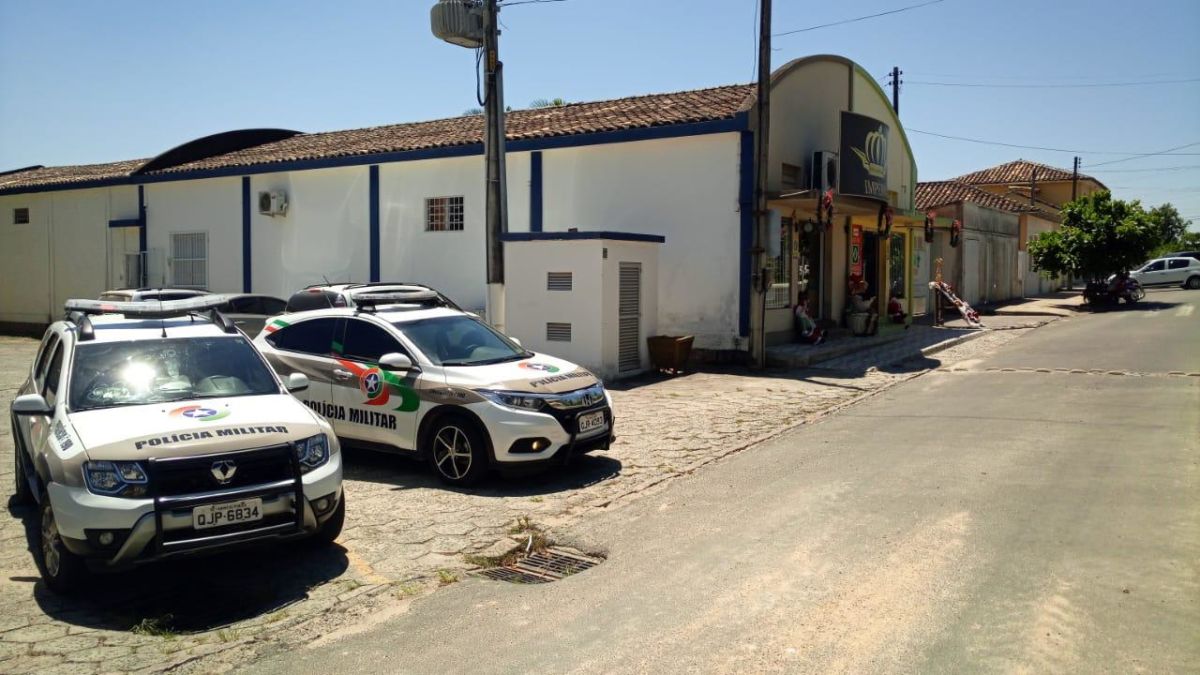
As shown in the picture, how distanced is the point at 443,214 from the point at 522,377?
1252 centimetres

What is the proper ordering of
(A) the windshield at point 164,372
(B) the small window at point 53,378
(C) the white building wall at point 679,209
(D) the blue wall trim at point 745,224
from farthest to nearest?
(C) the white building wall at point 679,209, (D) the blue wall trim at point 745,224, (B) the small window at point 53,378, (A) the windshield at point 164,372

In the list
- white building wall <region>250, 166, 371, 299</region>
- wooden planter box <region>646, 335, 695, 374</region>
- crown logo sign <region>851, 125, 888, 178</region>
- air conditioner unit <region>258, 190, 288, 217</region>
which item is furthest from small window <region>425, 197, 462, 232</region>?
crown logo sign <region>851, 125, 888, 178</region>

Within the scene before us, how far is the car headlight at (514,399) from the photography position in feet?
26.4

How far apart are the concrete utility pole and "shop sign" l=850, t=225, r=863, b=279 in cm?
989

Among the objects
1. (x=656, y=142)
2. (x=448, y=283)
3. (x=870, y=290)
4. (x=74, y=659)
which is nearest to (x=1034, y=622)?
(x=74, y=659)

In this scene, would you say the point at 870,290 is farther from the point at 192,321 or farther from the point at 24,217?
the point at 24,217

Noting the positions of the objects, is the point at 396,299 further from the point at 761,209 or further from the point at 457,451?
the point at 761,209

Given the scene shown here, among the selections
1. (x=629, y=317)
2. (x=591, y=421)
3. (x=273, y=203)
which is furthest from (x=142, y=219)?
(x=591, y=421)

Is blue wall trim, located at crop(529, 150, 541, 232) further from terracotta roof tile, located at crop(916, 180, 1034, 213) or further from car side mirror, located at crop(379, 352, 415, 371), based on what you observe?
terracotta roof tile, located at crop(916, 180, 1034, 213)

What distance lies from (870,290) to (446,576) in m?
19.6

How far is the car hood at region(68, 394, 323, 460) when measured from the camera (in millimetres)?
5406

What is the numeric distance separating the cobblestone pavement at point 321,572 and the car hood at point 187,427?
93cm

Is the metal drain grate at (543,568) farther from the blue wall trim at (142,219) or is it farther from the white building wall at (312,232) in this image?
the blue wall trim at (142,219)

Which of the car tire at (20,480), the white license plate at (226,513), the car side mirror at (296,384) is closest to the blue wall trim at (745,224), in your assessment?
the car side mirror at (296,384)
